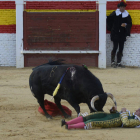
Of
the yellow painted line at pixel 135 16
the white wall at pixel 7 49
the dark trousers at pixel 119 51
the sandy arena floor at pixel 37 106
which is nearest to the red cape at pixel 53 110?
the sandy arena floor at pixel 37 106

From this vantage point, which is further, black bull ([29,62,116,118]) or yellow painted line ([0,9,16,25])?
yellow painted line ([0,9,16,25])

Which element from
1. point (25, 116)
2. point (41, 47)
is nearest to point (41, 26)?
point (41, 47)

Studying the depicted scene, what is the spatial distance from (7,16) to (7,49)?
36.5 inches

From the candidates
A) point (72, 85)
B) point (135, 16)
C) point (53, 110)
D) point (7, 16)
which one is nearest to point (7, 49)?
point (7, 16)

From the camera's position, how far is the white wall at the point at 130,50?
10.2 meters

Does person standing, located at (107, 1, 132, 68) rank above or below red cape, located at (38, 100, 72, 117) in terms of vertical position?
above

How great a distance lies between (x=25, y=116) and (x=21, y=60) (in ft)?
18.0

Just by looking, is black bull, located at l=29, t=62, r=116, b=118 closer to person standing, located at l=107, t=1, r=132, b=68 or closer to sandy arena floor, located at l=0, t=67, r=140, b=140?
sandy arena floor, located at l=0, t=67, r=140, b=140

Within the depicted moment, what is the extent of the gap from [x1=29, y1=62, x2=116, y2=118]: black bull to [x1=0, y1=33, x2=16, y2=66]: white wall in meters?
5.68

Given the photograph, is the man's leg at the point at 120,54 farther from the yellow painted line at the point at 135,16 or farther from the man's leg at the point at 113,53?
the yellow painted line at the point at 135,16

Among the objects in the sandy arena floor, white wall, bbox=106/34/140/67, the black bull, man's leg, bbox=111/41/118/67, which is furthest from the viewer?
white wall, bbox=106/34/140/67

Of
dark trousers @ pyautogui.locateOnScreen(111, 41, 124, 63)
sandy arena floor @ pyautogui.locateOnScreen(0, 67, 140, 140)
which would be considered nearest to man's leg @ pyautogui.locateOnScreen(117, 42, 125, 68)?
dark trousers @ pyautogui.locateOnScreen(111, 41, 124, 63)

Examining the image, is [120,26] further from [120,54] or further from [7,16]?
[7,16]

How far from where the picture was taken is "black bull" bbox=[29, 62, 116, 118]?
160 inches
